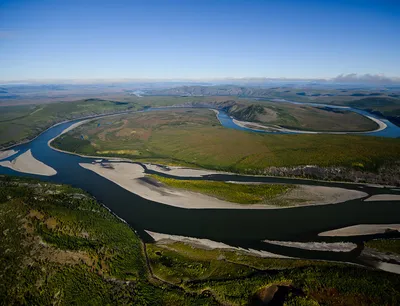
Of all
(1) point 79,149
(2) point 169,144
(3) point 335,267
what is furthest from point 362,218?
(1) point 79,149

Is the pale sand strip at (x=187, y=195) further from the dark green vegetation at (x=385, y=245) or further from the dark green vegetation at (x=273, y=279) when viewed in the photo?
the dark green vegetation at (x=273, y=279)

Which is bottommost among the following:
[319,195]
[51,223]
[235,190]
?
[319,195]

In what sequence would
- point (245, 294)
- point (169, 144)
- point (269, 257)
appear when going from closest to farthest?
point (245, 294) → point (269, 257) → point (169, 144)

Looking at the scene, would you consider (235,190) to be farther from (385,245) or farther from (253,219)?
(385,245)

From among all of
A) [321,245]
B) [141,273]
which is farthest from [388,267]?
[141,273]

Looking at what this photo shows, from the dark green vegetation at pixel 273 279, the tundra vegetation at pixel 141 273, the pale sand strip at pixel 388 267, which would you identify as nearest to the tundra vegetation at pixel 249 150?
the pale sand strip at pixel 388 267

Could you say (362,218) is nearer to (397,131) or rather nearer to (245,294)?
(245,294)

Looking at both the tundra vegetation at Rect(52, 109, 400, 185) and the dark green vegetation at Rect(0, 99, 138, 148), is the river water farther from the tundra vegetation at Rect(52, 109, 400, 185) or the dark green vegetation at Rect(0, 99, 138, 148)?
the dark green vegetation at Rect(0, 99, 138, 148)
